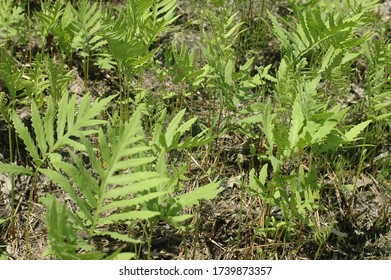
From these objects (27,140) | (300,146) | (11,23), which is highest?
(11,23)

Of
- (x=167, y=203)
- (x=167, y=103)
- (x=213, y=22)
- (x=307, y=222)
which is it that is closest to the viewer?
(x=167, y=203)

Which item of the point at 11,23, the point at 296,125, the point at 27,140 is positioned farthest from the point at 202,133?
the point at 11,23

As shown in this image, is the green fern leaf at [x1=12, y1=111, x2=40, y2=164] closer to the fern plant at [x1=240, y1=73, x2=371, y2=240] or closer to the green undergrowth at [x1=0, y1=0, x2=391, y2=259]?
the green undergrowth at [x1=0, y1=0, x2=391, y2=259]

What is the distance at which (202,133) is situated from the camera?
256 centimetres

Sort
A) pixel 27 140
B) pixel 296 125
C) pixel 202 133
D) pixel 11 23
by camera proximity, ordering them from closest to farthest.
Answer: pixel 27 140
pixel 296 125
pixel 202 133
pixel 11 23

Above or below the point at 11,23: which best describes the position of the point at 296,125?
below

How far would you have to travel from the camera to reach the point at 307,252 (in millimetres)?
2516

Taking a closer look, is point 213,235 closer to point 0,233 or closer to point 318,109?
point 318,109

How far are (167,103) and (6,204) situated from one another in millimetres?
964

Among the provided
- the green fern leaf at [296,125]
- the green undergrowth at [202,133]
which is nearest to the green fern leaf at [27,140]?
the green undergrowth at [202,133]

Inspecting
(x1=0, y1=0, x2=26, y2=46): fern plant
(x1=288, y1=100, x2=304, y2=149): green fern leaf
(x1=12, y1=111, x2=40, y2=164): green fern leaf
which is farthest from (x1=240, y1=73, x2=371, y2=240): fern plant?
(x1=0, y1=0, x2=26, y2=46): fern plant

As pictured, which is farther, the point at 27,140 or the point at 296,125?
the point at 296,125

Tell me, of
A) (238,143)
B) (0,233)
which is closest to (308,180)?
(238,143)

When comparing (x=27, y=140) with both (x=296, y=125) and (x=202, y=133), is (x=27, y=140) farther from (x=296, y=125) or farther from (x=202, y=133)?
(x=296, y=125)
